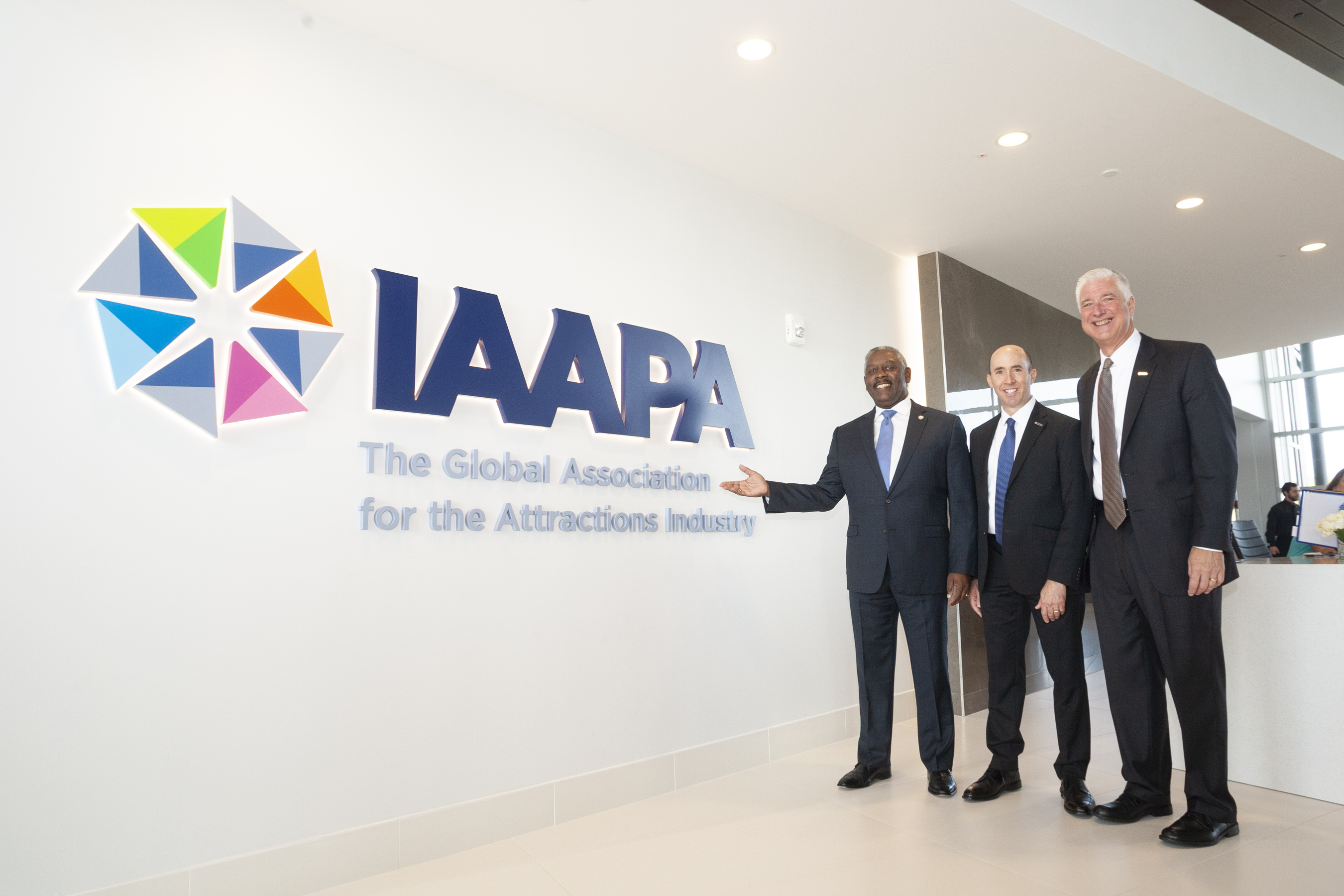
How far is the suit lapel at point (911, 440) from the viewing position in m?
3.23

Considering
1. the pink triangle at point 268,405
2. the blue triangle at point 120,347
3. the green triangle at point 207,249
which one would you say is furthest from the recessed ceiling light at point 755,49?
the blue triangle at point 120,347

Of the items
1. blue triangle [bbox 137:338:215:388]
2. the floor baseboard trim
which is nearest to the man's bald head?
the floor baseboard trim

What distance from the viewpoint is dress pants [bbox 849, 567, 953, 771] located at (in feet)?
10.4

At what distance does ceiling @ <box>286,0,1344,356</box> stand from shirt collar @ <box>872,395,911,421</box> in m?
1.26

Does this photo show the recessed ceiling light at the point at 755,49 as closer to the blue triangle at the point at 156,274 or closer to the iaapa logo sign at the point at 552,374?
the iaapa logo sign at the point at 552,374

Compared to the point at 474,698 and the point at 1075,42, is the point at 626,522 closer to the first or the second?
the point at 474,698

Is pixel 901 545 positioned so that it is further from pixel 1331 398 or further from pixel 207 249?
pixel 1331 398

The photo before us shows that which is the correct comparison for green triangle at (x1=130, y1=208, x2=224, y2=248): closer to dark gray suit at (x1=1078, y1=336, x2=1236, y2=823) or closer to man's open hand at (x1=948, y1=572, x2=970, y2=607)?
man's open hand at (x1=948, y1=572, x2=970, y2=607)

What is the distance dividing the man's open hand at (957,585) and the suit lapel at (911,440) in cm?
42

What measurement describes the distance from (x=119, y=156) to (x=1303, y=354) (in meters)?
18.2

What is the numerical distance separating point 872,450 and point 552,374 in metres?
1.35

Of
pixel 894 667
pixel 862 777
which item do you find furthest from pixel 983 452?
pixel 862 777

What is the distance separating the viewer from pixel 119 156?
7.60ft

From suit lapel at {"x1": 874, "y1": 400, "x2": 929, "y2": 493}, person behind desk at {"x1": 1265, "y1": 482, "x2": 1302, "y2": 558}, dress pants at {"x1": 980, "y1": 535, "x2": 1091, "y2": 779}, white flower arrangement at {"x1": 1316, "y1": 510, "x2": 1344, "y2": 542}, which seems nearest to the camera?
dress pants at {"x1": 980, "y1": 535, "x2": 1091, "y2": 779}
